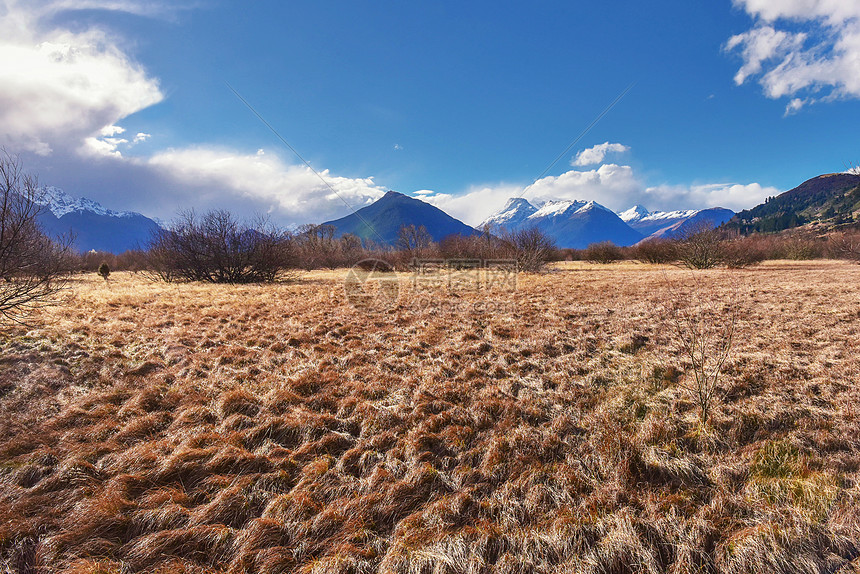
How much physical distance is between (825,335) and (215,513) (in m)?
12.6

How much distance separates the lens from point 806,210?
157 meters

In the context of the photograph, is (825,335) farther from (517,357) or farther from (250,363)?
(250,363)

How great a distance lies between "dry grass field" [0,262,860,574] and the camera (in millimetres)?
2697

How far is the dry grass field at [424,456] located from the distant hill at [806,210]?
119 m

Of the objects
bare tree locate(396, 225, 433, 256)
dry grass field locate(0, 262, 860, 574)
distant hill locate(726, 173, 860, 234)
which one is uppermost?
distant hill locate(726, 173, 860, 234)

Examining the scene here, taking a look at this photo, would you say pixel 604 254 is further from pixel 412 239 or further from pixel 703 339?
pixel 703 339

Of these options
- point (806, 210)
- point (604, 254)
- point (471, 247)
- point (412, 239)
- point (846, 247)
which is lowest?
point (846, 247)

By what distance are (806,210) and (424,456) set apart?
24648 centimetres

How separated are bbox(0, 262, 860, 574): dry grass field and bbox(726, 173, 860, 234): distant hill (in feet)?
391

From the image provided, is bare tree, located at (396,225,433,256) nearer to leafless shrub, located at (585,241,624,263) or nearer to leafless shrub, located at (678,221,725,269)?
leafless shrub, located at (585,241,624,263)

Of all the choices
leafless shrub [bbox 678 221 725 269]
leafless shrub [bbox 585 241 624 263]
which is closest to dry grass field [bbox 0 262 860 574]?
leafless shrub [bbox 678 221 725 269]

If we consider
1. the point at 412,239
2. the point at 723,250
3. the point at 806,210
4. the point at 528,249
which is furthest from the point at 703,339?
the point at 806,210

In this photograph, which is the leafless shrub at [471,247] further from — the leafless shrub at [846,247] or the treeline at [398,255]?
the leafless shrub at [846,247]

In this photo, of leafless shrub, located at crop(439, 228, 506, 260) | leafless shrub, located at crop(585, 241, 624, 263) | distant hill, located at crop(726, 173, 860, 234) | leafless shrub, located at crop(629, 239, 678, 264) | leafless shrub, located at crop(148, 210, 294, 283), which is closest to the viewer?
leafless shrub, located at crop(148, 210, 294, 283)
